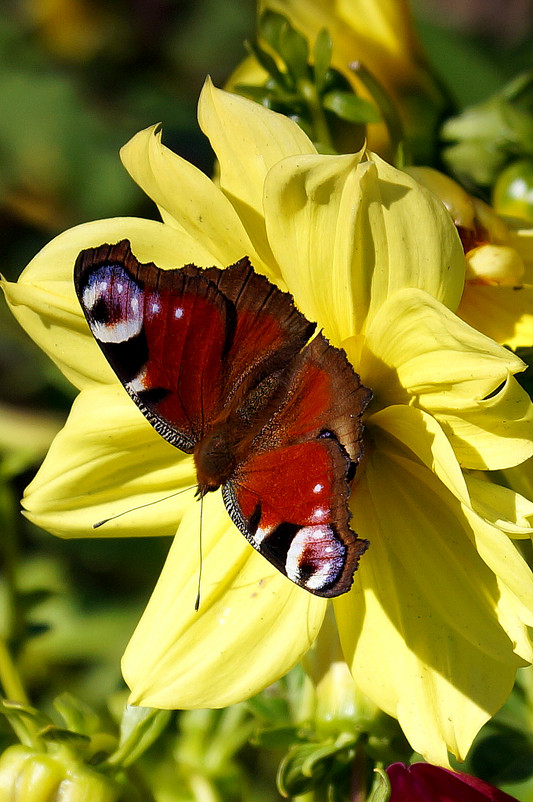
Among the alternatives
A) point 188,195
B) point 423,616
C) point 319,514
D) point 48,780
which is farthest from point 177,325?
point 48,780

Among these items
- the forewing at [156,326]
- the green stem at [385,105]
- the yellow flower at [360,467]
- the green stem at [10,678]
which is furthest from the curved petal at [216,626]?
the green stem at [385,105]

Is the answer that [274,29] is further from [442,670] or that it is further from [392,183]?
[442,670]

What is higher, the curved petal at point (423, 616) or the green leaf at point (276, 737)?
the curved petal at point (423, 616)

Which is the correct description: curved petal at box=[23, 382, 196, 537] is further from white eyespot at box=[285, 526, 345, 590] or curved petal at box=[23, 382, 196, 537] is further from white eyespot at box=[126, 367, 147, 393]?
white eyespot at box=[285, 526, 345, 590]

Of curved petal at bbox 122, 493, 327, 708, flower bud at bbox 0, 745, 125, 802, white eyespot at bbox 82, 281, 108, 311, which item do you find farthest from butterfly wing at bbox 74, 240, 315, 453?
flower bud at bbox 0, 745, 125, 802

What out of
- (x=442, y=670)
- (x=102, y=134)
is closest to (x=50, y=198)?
(x=102, y=134)

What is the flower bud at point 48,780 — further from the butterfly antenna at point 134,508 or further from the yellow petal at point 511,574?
the yellow petal at point 511,574
